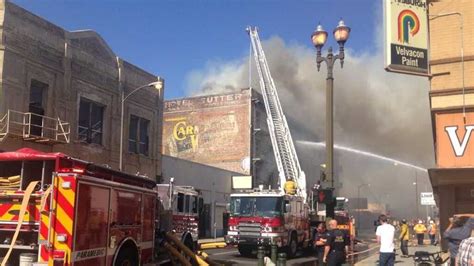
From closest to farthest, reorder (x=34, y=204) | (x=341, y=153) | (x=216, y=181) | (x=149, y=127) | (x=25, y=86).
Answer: (x=34, y=204) < (x=25, y=86) < (x=149, y=127) < (x=216, y=181) < (x=341, y=153)

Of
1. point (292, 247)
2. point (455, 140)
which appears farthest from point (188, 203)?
point (455, 140)

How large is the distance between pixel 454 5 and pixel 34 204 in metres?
9.59

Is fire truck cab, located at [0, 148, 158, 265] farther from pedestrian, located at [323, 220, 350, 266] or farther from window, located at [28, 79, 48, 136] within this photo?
window, located at [28, 79, 48, 136]

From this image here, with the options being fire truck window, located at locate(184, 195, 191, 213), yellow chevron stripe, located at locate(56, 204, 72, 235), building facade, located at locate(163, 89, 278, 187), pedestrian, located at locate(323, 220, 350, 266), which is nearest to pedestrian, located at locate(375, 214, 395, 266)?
pedestrian, located at locate(323, 220, 350, 266)

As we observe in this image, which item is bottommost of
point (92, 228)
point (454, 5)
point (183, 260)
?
point (183, 260)

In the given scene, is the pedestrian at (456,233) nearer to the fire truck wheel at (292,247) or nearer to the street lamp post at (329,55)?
the street lamp post at (329,55)

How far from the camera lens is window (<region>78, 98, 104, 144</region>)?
24.8 meters

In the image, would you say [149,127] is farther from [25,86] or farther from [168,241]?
[168,241]

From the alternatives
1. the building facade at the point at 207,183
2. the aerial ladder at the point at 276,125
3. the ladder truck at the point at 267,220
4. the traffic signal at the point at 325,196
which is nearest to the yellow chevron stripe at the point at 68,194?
the traffic signal at the point at 325,196

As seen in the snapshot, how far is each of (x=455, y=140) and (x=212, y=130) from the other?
1511 inches

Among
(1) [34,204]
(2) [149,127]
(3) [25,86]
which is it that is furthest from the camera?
(2) [149,127]

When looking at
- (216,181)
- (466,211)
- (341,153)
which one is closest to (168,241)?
(466,211)

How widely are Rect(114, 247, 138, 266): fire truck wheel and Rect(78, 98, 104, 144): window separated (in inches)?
628

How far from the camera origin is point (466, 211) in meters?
11.3
